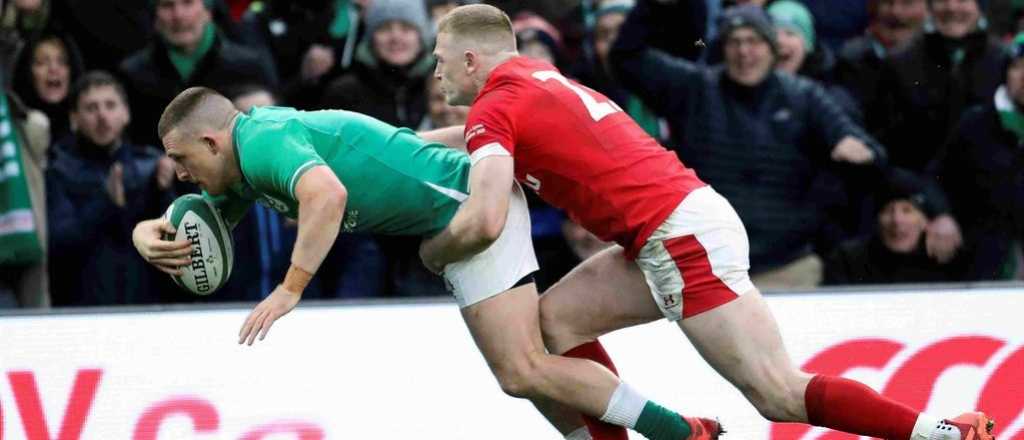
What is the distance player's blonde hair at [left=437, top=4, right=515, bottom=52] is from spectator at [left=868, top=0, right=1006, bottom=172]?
322 cm

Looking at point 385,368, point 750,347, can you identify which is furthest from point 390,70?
point 750,347

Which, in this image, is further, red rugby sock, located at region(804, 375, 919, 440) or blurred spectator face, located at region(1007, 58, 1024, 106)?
blurred spectator face, located at region(1007, 58, 1024, 106)

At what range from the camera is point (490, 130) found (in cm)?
543

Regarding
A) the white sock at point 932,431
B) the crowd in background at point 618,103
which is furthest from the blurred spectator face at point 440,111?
the white sock at point 932,431

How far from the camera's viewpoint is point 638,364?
6.86m

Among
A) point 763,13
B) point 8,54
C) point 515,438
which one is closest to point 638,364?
point 515,438

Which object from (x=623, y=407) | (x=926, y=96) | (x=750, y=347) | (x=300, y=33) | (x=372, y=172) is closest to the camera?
(x=750, y=347)

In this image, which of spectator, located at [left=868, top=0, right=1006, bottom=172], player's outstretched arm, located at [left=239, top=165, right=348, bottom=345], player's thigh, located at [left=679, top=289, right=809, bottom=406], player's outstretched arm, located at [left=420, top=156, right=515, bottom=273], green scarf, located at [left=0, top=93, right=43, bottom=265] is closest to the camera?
player's outstretched arm, located at [left=239, top=165, right=348, bottom=345]

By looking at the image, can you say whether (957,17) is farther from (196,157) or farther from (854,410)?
(196,157)

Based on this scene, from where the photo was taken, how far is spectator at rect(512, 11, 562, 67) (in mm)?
8164

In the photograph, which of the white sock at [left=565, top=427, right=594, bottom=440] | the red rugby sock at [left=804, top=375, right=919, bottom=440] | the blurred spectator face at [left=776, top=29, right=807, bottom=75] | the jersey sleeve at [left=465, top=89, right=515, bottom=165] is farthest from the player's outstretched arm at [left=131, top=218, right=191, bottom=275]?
the blurred spectator face at [left=776, top=29, right=807, bottom=75]

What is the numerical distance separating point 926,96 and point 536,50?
74.7 inches

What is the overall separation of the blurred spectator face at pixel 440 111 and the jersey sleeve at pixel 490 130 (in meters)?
2.49

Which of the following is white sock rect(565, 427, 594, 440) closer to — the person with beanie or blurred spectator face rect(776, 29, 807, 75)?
the person with beanie
